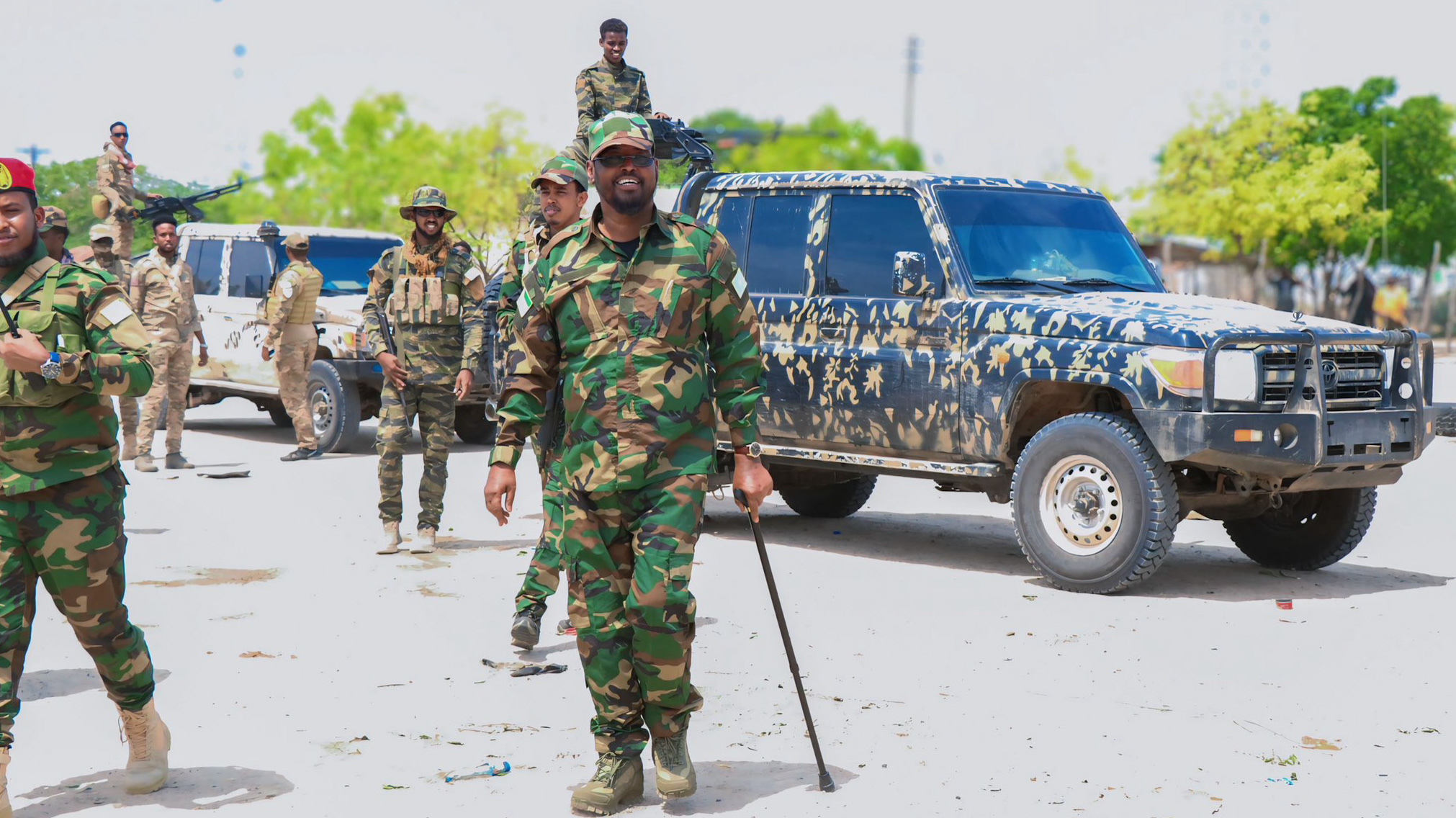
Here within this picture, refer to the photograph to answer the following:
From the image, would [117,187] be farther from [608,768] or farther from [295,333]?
[608,768]

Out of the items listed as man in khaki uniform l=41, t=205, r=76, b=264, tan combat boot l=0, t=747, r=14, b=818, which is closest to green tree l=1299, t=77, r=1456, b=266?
man in khaki uniform l=41, t=205, r=76, b=264

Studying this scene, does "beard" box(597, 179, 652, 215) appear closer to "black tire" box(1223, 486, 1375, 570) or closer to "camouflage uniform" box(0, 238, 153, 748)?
"camouflage uniform" box(0, 238, 153, 748)

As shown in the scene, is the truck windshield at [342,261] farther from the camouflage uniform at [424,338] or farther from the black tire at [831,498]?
the camouflage uniform at [424,338]

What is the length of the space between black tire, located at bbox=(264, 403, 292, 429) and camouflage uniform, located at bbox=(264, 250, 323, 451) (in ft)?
8.74

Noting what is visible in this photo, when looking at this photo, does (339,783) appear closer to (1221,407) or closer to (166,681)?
(166,681)

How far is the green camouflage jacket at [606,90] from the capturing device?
11.1 metres

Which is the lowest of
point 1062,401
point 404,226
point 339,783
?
point 339,783

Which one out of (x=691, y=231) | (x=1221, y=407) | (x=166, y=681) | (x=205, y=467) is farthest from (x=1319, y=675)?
(x=205, y=467)

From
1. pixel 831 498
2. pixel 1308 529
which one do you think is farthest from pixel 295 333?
pixel 1308 529

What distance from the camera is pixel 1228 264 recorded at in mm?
52000

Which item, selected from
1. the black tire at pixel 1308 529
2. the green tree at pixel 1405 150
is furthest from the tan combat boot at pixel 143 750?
the green tree at pixel 1405 150

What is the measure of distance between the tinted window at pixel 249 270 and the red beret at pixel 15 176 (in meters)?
11.2

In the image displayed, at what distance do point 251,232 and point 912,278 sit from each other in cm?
921

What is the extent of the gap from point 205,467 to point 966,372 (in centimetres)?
772
